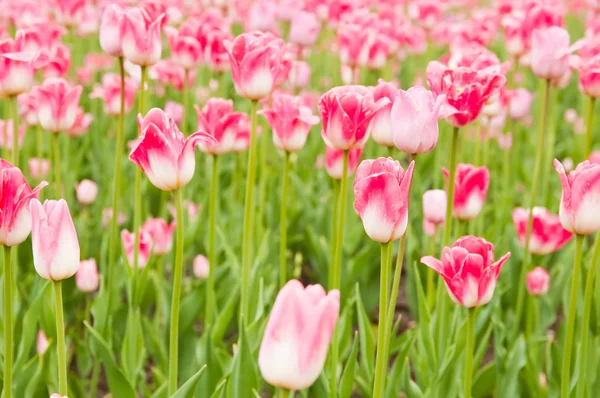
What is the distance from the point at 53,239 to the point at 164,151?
229mm

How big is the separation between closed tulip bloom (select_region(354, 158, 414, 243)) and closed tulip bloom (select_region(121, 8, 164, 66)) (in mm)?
802

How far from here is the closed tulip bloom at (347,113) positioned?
1.37 m

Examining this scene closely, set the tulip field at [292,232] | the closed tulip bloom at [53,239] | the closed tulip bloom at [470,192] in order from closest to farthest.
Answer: the closed tulip bloom at [53,239] → the tulip field at [292,232] → the closed tulip bloom at [470,192]

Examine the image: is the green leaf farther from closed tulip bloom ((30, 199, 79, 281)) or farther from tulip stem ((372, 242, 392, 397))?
tulip stem ((372, 242, 392, 397))

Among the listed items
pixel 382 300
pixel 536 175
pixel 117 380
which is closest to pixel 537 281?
pixel 536 175

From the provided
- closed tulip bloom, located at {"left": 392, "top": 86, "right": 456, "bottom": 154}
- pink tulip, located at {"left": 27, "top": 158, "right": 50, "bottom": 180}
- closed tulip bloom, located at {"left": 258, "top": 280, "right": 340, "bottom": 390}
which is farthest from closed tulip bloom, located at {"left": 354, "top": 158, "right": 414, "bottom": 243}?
pink tulip, located at {"left": 27, "top": 158, "right": 50, "bottom": 180}

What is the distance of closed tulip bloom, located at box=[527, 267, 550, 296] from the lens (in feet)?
6.95

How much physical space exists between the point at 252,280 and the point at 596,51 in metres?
1.12

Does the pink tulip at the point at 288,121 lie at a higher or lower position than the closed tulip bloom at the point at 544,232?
higher

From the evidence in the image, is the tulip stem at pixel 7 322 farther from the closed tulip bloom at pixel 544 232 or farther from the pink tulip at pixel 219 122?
the closed tulip bloom at pixel 544 232

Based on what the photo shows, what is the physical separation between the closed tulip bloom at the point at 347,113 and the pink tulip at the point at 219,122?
1.86ft

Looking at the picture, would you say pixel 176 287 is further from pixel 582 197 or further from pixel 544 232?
pixel 544 232

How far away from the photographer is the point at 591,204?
133 cm

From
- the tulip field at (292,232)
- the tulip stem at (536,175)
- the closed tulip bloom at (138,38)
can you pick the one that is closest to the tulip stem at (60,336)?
the tulip field at (292,232)
